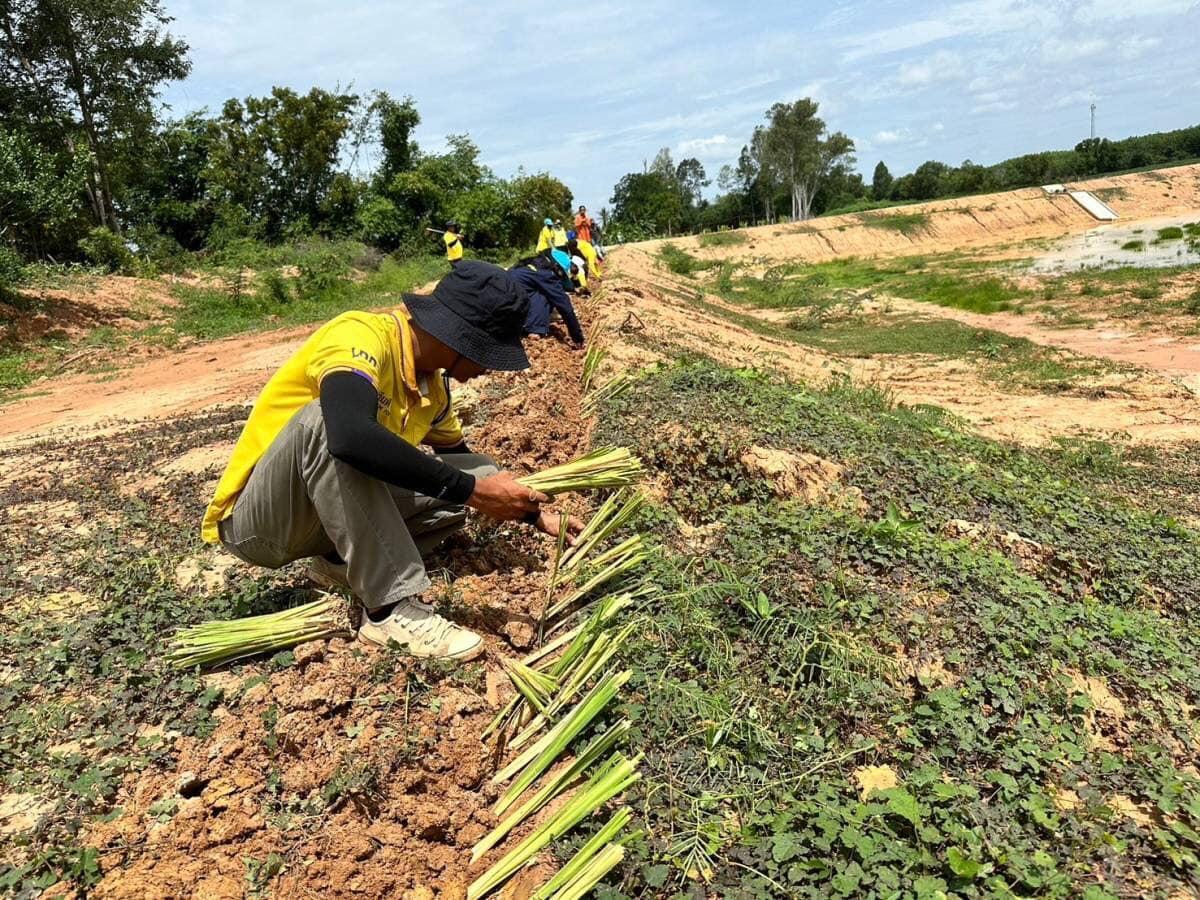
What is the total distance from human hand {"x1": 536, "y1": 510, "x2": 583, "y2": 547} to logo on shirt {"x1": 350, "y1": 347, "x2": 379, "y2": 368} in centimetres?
88

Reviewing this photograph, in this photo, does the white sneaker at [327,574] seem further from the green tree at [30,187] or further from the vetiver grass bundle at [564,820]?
the green tree at [30,187]

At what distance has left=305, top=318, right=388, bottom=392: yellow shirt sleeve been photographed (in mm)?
2291

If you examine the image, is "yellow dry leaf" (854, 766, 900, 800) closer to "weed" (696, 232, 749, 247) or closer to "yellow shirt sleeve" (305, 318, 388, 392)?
"yellow shirt sleeve" (305, 318, 388, 392)

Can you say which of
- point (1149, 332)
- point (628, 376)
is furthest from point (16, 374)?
point (1149, 332)

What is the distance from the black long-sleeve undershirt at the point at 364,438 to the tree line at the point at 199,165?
16.3m

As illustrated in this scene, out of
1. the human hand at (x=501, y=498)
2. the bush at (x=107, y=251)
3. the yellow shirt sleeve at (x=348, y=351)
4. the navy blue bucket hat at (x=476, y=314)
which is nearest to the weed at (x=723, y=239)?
the bush at (x=107, y=251)

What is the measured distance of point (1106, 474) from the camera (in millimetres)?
6176

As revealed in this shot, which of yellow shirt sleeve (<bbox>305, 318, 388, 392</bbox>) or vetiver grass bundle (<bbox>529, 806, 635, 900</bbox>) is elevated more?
yellow shirt sleeve (<bbox>305, 318, 388, 392</bbox>)

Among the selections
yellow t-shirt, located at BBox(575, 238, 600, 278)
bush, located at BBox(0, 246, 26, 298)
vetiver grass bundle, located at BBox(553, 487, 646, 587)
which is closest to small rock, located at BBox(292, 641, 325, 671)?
vetiver grass bundle, located at BBox(553, 487, 646, 587)

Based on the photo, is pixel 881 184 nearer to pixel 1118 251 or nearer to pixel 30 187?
pixel 1118 251

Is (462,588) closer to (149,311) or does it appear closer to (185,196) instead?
(149,311)

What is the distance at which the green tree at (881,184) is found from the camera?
221 feet

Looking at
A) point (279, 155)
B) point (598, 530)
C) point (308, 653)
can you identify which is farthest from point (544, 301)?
point (279, 155)

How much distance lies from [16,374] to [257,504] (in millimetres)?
11057
